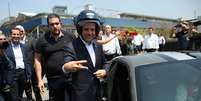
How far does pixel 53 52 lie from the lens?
6223mm

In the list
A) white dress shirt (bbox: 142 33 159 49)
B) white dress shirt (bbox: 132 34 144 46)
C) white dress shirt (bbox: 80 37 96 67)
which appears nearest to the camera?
white dress shirt (bbox: 80 37 96 67)

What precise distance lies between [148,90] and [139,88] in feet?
0.26

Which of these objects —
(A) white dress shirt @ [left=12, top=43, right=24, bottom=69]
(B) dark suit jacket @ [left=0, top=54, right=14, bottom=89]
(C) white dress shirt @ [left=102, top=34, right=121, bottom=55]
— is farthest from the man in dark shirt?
(C) white dress shirt @ [left=102, top=34, right=121, bottom=55]

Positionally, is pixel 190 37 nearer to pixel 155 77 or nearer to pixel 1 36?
pixel 1 36

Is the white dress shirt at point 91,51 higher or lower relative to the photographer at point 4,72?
higher

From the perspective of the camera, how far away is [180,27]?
1257 centimetres

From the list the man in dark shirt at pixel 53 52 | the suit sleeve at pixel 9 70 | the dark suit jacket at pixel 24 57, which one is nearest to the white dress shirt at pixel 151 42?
the dark suit jacket at pixel 24 57

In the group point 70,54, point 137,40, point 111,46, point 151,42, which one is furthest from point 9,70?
point 137,40

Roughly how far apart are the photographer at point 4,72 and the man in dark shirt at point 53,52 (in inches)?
23.6

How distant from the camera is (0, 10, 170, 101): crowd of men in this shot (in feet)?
14.1

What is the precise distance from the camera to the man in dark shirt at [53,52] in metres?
6.07

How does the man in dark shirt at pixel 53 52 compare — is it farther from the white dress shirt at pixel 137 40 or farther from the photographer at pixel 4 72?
the white dress shirt at pixel 137 40

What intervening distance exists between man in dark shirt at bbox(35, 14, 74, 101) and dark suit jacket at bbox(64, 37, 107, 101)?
1580 millimetres

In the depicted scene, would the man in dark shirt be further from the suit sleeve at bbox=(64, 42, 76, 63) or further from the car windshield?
the car windshield
